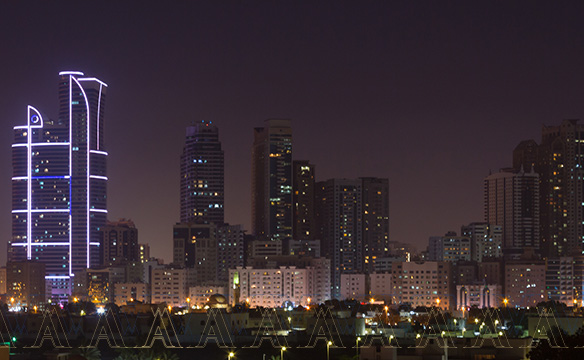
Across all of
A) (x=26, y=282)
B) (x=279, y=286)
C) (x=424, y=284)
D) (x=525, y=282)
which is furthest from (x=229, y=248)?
(x=525, y=282)

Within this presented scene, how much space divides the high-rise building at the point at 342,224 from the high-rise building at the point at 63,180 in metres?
26.4

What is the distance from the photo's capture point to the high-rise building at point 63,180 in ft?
412

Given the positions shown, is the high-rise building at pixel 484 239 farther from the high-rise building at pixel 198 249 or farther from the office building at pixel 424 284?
the high-rise building at pixel 198 249

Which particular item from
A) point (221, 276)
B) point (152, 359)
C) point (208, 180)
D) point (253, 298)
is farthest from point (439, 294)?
point (152, 359)

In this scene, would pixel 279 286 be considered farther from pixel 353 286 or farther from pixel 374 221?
pixel 374 221

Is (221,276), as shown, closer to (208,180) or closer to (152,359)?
(208,180)

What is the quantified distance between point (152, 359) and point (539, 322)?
789 inches

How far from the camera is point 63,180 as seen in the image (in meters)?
128

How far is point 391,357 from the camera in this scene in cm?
3019

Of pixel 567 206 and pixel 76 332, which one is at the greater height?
pixel 567 206

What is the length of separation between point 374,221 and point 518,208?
13962 millimetres

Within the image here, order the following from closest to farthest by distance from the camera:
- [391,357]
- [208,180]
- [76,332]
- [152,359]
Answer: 1. [391,357]
2. [152,359]
3. [76,332]
4. [208,180]

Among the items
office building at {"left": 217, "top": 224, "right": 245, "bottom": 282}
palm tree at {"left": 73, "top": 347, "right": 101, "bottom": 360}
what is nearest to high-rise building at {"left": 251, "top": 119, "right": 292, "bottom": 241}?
office building at {"left": 217, "top": 224, "right": 245, "bottom": 282}

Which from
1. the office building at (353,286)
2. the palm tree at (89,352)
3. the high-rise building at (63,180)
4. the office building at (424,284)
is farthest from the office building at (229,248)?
the palm tree at (89,352)
